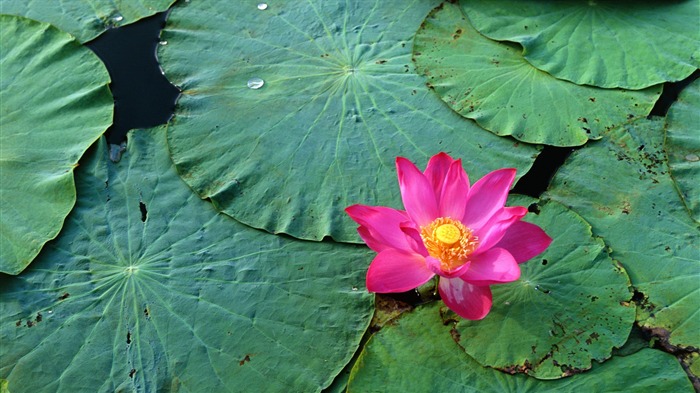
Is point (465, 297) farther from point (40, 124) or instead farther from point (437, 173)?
point (40, 124)

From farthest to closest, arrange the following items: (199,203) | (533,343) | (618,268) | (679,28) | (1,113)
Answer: (679,28), (1,113), (199,203), (618,268), (533,343)

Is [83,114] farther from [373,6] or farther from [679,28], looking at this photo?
[679,28]

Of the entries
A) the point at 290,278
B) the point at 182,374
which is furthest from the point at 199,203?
the point at 182,374

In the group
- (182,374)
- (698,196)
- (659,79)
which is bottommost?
(182,374)

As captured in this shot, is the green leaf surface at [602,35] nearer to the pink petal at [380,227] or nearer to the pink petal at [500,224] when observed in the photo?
the pink petal at [500,224]

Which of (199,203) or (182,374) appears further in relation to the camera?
(199,203)

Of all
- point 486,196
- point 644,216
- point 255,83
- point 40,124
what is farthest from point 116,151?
point 644,216
